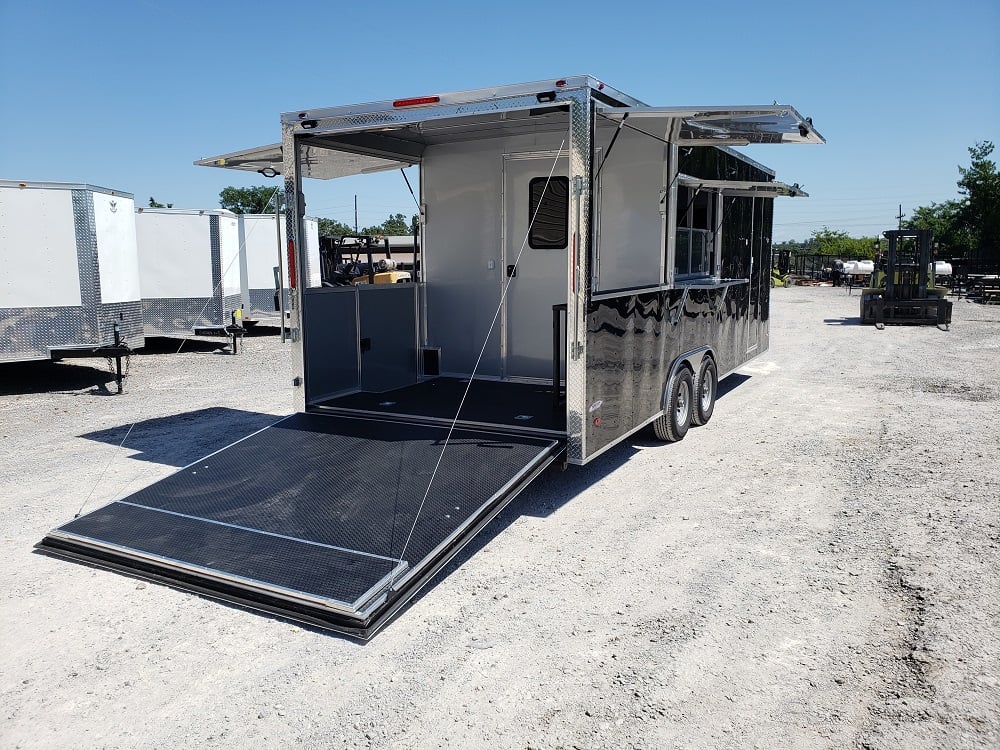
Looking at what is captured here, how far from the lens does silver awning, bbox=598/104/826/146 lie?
466 cm

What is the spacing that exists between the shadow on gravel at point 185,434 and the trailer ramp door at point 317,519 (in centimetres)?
145

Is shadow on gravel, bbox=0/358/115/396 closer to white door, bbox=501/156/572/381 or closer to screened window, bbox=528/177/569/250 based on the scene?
white door, bbox=501/156/572/381

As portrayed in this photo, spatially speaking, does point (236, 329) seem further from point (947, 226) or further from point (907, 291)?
point (947, 226)

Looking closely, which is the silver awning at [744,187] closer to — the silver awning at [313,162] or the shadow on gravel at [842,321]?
the silver awning at [313,162]

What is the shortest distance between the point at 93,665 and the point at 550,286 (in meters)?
4.70

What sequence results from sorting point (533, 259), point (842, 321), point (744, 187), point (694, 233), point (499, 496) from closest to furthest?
point (499, 496), point (533, 259), point (694, 233), point (744, 187), point (842, 321)

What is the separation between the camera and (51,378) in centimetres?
1058

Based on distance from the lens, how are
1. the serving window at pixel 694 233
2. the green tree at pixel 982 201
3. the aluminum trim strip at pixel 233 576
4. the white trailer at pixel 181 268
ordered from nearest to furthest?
the aluminum trim strip at pixel 233 576 < the serving window at pixel 694 233 < the white trailer at pixel 181 268 < the green tree at pixel 982 201

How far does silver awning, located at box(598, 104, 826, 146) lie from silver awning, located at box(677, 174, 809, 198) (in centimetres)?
42

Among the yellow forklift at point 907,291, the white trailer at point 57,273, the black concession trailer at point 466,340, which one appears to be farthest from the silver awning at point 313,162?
the yellow forklift at point 907,291

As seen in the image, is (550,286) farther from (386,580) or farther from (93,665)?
(93,665)

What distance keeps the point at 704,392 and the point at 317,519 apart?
14.2 ft

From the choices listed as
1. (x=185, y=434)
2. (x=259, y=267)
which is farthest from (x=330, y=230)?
(x=185, y=434)

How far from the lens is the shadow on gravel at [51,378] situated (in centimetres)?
972
